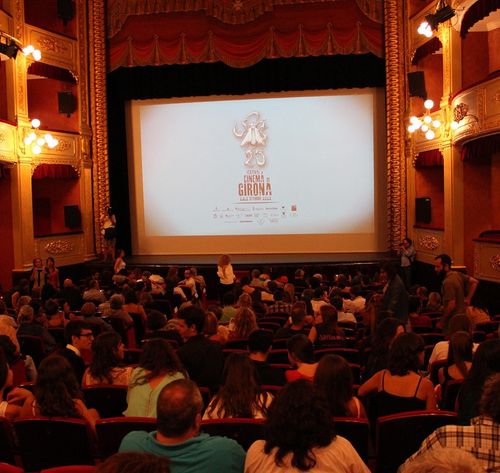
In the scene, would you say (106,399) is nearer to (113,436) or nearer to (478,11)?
(113,436)

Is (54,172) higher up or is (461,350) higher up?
(54,172)

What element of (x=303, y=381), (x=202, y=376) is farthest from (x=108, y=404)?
(x=303, y=381)

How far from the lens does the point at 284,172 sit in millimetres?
16688

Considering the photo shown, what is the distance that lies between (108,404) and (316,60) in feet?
43.3

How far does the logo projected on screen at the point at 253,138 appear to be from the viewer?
16.8 m

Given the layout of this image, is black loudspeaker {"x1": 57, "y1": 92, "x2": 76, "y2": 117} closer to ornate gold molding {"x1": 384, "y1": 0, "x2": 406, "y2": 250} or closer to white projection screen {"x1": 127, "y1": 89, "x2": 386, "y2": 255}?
white projection screen {"x1": 127, "y1": 89, "x2": 386, "y2": 255}

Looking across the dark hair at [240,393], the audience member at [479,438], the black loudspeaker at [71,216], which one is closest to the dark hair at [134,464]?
the audience member at [479,438]

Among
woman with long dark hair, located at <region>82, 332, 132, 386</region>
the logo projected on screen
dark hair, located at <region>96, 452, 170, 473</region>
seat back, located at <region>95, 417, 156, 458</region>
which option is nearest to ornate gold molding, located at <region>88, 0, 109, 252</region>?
the logo projected on screen

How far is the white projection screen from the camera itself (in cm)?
1664

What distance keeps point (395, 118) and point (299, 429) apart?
46.7 feet

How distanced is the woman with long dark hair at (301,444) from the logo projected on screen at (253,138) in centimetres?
1426

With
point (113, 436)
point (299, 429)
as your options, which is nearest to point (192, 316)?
point (113, 436)

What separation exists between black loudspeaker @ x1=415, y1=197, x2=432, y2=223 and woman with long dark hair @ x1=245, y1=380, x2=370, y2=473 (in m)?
13.4

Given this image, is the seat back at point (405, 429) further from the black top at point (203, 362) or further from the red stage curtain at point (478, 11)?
the red stage curtain at point (478, 11)
